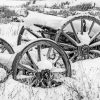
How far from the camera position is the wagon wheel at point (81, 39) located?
5957 millimetres

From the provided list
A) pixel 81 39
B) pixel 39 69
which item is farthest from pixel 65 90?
pixel 81 39

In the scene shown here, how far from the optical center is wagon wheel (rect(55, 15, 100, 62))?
596cm

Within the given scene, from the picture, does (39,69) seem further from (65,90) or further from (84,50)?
(84,50)

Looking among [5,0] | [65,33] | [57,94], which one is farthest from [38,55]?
[5,0]

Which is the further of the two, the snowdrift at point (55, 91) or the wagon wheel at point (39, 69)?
the wagon wheel at point (39, 69)

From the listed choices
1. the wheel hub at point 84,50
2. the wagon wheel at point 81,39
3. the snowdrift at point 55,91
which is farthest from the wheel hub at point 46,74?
the wheel hub at point 84,50

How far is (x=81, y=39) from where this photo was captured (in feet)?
19.8

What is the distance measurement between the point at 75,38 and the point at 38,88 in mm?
1971

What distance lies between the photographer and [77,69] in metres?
5.40

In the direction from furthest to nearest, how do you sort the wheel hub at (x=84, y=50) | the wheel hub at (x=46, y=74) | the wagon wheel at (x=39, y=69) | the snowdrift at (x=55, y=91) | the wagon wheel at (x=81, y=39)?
1. the wheel hub at (x=84, y=50)
2. the wagon wheel at (x=81, y=39)
3. the wheel hub at (x=46, y=74)
4. the wagon wheel at (x=39, y=69)
5. the snowdrift at (x=55, y=91)

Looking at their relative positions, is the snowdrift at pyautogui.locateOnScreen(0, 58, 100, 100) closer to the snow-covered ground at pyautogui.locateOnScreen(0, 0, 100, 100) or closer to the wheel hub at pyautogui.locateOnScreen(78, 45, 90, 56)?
the snow-covered ground at pyautogui.locateOnScreen(0, 0, 100, 100)

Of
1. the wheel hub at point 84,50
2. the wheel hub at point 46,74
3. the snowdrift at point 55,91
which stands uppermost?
the wheel hub at point 84,50

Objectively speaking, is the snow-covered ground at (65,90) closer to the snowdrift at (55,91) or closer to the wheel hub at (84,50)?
the snowdrift at (55,91)

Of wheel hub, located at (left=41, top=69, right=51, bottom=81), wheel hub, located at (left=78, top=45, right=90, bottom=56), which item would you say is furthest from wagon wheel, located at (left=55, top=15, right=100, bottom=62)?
wheel hub, located at (left=41, top=69, right=51, bottom=81)
